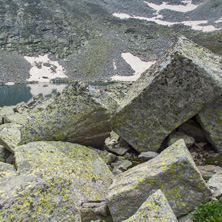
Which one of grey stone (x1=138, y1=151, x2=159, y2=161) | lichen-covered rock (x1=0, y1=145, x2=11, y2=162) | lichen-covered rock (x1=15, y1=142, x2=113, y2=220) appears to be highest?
lichen-covered rock (x1=15, y1=142, x2=113, y2=220)

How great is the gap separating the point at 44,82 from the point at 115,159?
341ft

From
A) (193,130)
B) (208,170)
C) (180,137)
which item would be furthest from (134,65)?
(208,170)

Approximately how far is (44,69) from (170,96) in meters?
118

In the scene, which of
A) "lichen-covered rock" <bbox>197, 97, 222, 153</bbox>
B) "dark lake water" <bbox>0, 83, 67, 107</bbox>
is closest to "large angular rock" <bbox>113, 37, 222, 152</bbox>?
"lichen-covered rock" <bbox>197, 97, 222, 153</bbox>

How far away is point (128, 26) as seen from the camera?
509 feet

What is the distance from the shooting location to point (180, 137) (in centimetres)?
738

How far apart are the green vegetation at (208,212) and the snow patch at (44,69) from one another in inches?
4315

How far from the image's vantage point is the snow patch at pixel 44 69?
110 meters

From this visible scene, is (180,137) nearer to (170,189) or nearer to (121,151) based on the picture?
(121,151)

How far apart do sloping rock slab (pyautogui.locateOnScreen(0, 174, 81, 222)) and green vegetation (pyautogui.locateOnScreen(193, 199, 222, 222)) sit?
241 centimetres

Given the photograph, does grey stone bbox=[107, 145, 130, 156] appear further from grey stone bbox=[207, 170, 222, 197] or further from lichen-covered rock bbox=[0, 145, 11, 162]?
lichen-covered rock bbox=[0, 145, 11, 162]

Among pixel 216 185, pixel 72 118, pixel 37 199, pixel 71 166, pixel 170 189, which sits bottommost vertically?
pixel 71 166

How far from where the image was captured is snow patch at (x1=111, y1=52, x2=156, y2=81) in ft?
354

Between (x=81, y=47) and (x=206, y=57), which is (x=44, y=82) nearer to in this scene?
(x=81, y=47)
